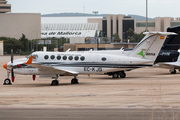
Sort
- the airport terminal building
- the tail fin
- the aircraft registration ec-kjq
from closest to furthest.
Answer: the aircraft registration ec-kjq < the tail fin < the airport terminal building

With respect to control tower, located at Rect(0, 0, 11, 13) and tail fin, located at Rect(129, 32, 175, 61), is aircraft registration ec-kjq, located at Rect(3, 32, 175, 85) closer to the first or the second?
tail fin, located at Rect(129, 32, 175, 61)

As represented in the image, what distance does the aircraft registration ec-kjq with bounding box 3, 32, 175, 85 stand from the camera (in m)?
22.2

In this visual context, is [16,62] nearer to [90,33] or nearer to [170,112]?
[170,112]

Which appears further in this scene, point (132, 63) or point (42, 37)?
point (42, 37)

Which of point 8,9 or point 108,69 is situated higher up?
point 8,9

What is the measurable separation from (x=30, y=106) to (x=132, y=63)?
12.7 meters

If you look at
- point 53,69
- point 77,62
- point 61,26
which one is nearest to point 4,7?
point 61,26

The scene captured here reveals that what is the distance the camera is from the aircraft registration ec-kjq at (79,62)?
72.7 feet

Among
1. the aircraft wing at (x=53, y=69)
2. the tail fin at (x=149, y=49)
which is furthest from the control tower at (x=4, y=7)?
the aircraft wing at (x=53, y=69)

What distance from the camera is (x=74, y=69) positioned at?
74.8 ft

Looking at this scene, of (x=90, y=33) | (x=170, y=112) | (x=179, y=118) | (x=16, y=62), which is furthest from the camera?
(x=90, y=33)

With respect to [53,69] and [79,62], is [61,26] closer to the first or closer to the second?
[79,62]

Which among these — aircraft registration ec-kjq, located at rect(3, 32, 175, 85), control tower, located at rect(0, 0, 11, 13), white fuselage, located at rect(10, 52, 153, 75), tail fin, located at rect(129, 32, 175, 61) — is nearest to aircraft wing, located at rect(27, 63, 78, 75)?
aircraft registration ec-kjq, located at rect(3, 32, 175, 85)

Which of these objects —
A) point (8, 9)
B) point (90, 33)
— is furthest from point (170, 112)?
point (8, 9)
